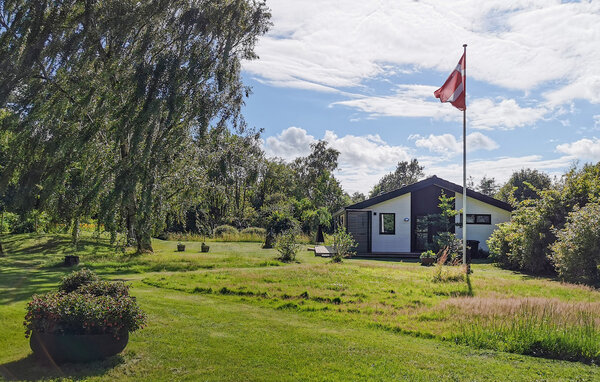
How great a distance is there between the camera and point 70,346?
6121 millimetres

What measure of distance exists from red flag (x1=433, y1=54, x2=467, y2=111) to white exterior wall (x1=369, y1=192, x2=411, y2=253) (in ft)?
35.0

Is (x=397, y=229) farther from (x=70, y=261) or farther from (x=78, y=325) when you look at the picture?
(x=78, y=325)

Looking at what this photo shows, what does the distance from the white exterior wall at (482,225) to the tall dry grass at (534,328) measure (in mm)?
16695

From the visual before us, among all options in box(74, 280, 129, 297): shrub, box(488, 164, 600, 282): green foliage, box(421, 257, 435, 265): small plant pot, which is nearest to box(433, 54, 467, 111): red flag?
box(488, 164, 600, 282): green foliage

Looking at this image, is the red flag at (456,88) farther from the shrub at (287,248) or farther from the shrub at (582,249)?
the shrub at (287,248)

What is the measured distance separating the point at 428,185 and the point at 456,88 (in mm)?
11013

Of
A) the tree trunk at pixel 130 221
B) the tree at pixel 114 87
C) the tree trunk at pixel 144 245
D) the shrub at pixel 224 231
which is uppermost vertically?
the tree at pixel 114 87

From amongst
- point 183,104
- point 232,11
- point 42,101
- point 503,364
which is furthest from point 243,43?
point 503,364

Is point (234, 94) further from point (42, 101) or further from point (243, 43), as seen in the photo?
point (42, 101)

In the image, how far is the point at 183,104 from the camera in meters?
17.3

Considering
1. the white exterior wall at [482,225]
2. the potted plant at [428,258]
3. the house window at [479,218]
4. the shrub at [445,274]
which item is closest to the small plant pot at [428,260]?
the potted plant at [428,258]

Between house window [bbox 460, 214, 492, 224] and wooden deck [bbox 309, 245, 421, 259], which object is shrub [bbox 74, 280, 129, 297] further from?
house window [bbox 460, 214, 492, 224]

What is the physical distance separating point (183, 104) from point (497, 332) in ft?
44.2

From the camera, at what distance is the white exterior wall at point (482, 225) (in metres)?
26.2
